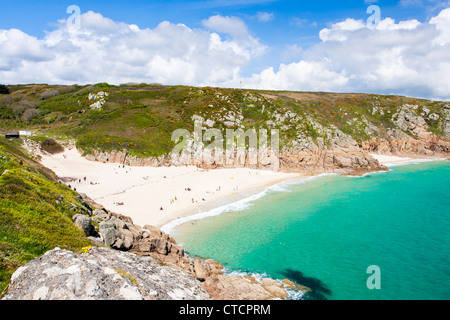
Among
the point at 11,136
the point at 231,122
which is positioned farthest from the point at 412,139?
the point at 11,136

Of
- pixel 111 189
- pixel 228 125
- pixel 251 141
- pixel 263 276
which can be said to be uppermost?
pixel 228 125

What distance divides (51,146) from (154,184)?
27780 millimetres

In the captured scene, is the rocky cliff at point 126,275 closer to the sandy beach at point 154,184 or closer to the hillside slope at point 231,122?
the sandy beach at point 154,184

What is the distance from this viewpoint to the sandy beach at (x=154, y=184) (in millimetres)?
34781

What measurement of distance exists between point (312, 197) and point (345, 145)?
32414 mm

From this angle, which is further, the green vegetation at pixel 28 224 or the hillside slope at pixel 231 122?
the hillside slope at pixel 231 122

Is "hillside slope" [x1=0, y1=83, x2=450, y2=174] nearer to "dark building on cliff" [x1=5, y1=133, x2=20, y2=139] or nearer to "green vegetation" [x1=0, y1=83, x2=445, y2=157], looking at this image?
"green vegetation" [x1=0, y1=83, x2=445, y2=157]

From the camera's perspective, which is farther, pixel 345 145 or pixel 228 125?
pixel 228 125

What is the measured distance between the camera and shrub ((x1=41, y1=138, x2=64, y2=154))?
5241 cm

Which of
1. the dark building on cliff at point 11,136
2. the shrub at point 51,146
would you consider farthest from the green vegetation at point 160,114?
the dark building on cliff at point 11,136

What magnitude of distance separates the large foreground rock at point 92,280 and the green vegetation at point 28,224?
2.74 ft

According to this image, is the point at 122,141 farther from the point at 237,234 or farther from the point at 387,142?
the point at 387,142

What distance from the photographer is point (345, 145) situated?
67.4m
